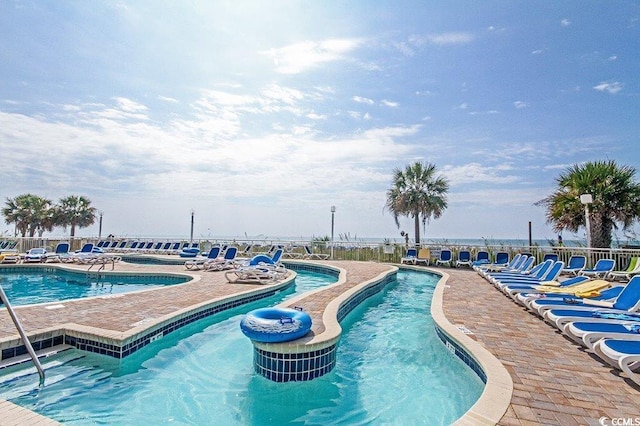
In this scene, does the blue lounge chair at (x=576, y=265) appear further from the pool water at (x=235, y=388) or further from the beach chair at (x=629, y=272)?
the pool water at (x=235, y=388)

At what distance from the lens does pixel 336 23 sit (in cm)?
888

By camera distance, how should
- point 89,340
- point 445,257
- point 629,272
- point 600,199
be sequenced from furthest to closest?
point 445,257 → point 600,199 → point 629,272 → point 89,340

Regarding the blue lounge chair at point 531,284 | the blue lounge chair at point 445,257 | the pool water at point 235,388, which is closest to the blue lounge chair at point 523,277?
the blue lounge chair at point 531,284

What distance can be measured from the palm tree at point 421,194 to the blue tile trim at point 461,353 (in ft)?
42.2

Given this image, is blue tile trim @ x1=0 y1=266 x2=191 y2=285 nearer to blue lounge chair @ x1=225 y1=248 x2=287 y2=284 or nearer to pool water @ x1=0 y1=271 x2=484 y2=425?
blue lounge chair @ x1=225 y1=248 x2=287 y2=284

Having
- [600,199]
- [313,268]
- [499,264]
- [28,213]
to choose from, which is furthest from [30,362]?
[28,213]

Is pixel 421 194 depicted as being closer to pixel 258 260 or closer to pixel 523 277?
pixel 523 277

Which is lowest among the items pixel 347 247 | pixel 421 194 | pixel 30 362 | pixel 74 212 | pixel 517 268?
pixel 30 362

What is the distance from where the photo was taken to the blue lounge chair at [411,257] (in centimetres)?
1559

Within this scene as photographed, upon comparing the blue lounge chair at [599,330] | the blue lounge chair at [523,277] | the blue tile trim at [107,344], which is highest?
the blue lounge chair at [523,277]

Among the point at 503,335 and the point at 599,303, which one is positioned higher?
the point at 599,303

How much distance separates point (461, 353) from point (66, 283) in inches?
455

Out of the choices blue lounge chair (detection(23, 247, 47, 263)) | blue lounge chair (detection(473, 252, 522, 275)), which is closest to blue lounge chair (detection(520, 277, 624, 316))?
blue lounge chair (detection(473, 252, 522, 275))

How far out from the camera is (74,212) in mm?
26766
